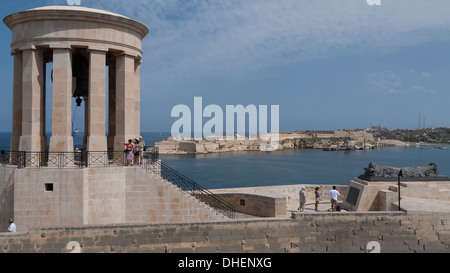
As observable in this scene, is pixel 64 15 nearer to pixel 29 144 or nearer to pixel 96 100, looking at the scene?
pixel 96 100

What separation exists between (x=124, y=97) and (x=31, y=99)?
10.1 feet

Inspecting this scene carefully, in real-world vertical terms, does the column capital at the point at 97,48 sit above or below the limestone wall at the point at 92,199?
above

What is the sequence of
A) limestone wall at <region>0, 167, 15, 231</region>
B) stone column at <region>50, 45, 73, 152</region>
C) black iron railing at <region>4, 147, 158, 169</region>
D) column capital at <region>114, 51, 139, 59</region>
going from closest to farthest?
limestone wall at <region>0, 167, 15, 231</region>
black iron railing at <region>4, 147, 158, 169</region>
stone column at <region>50, 45, 73, 152</region>
column capital at <region>114, 51, 139, 59</region>

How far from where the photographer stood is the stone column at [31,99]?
11.5 metres

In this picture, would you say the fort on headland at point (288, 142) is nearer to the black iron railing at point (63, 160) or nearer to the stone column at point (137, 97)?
the stone column at point (137, 97)

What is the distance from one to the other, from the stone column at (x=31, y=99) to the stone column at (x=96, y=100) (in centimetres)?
181

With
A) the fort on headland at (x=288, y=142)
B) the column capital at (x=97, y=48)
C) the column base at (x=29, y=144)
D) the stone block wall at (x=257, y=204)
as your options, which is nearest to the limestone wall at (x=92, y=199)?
the column base at (x=29, y=144)

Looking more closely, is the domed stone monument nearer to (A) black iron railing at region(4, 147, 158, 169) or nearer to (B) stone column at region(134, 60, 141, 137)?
(A) black iron railing at region(4, 147, 158, 169)

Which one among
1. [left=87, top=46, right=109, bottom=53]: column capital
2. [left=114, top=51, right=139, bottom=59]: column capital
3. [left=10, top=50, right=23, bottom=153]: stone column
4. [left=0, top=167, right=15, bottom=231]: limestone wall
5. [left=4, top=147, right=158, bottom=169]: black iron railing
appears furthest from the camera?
[left=10, top=50, right=23, bottom=153]: stone column

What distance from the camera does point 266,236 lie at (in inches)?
428

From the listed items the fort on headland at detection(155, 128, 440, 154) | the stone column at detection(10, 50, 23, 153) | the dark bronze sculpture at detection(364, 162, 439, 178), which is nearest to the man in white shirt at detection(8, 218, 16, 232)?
the stone column at detection(10, 50, 23, 153)

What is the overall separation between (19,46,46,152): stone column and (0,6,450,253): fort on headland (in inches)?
1.4

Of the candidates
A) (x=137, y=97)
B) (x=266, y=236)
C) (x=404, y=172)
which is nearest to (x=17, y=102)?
(x=137, y=97)

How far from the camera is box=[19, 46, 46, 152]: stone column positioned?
37.6 feet
